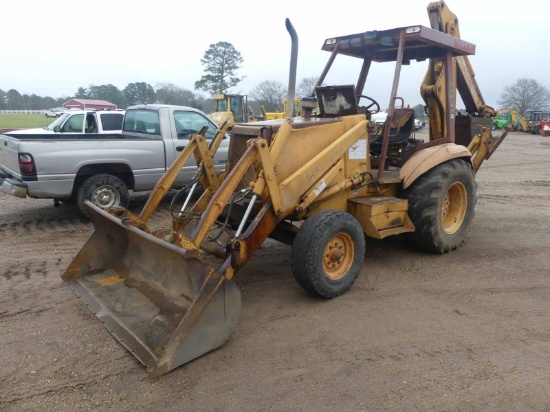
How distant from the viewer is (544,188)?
10.8 m

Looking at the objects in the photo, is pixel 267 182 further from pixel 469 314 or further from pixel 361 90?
pixel 361 90

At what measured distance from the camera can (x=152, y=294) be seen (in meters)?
3.89

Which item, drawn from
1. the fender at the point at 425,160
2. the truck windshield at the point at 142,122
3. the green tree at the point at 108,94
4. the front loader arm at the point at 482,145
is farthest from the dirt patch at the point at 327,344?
the green tree at the point at 108,94

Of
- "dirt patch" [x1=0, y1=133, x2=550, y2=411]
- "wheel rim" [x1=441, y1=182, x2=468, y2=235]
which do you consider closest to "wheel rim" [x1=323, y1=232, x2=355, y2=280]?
"dirt patch" [x1=0, y1=133, x2=550, y2=411]

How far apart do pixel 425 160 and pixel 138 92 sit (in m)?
60.2

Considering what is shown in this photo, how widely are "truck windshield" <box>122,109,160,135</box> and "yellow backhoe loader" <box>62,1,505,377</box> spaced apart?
11.4 feet

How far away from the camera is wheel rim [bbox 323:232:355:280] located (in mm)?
4309

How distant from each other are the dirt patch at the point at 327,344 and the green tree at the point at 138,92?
187 feet

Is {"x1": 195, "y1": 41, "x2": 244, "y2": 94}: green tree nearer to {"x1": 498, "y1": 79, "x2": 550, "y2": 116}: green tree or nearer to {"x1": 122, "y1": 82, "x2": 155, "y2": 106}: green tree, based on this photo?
{"x1": 122, "y1": 82, "x2": 155, "y2": 106}: green tree

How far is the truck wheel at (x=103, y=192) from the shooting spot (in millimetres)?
6977

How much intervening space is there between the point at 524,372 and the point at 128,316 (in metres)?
3.04

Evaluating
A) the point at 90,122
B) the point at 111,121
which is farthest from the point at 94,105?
the point at 111,121

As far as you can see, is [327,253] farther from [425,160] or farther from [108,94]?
[108,94]

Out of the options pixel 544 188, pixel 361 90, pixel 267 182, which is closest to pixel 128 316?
pixel 267 182
